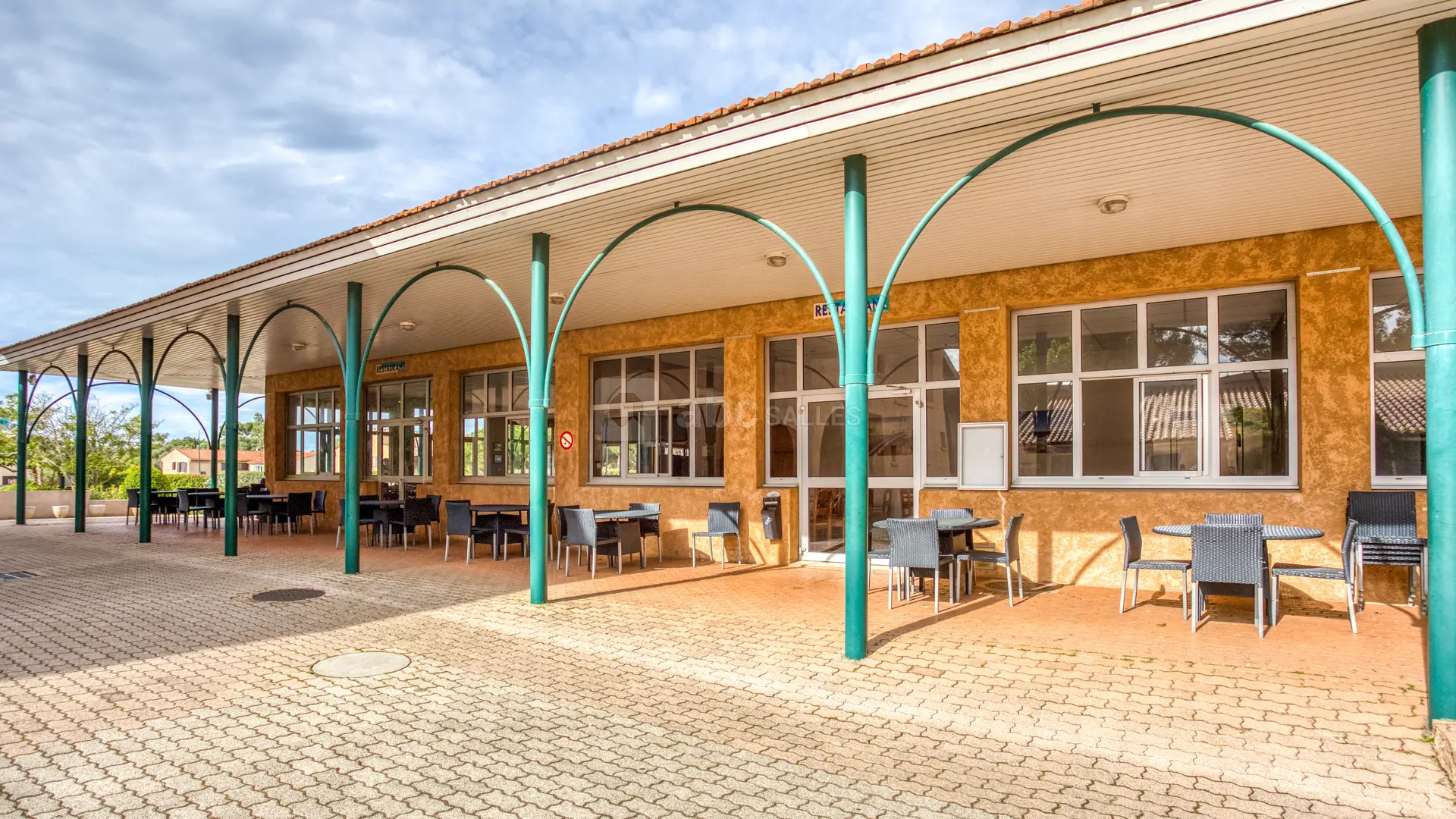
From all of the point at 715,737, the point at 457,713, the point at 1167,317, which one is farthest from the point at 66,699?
the point at 1167,317

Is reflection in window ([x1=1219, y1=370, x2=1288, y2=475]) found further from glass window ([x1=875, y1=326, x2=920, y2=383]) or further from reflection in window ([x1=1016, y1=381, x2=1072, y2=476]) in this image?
glass window ([x1=875, y1=326, x2=920, y2=383])

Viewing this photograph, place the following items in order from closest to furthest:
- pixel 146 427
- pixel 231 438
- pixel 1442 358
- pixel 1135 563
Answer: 1. pixel 1442 358
2. pixel 1135 563
3. pixel 231 438
4. pixel 146 427

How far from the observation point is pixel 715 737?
3760 millimetres

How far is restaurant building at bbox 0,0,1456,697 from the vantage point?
15.1ft

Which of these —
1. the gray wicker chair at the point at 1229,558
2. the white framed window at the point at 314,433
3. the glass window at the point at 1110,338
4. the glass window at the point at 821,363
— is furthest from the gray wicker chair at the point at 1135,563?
the white framed window at the point at 314,433

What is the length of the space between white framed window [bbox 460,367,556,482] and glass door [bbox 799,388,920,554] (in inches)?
204

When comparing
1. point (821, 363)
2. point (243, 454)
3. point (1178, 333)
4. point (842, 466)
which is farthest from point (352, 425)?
point (243, 454)

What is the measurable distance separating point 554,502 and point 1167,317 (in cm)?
846

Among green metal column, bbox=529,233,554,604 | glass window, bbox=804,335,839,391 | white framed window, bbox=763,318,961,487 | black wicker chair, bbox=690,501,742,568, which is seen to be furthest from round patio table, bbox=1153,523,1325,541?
green metal column, bbox=529,233,554,604

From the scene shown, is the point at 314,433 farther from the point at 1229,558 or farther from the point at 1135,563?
the point at 1229,558

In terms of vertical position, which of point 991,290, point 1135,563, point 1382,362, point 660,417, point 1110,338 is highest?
point 991,290

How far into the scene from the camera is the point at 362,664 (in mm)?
5098

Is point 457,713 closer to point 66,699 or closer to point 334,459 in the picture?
point 66,699

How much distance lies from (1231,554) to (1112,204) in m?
2.83
